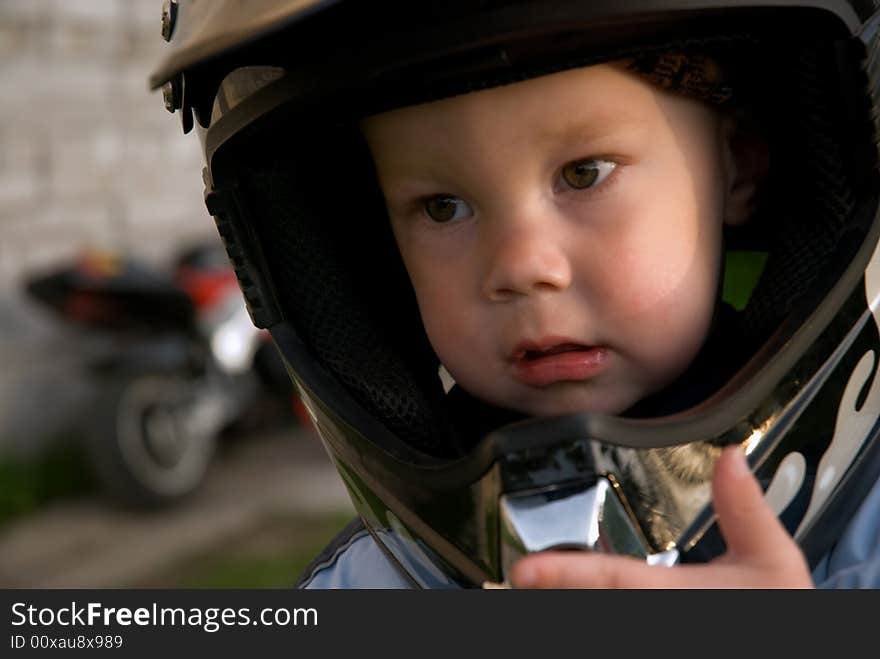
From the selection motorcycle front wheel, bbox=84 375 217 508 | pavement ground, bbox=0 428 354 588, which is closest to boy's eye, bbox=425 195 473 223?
pavement ground, bbox=0 428 354 588

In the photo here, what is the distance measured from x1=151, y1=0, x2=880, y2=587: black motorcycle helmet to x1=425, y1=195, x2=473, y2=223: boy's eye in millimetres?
78

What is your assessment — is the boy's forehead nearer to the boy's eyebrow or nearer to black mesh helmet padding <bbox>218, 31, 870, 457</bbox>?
the boy's eyebrow

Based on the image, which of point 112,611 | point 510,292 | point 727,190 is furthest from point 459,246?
point 112,611

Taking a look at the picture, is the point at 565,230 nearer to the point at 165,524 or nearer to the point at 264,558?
the point at 264,558

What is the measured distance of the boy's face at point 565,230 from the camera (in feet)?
2.87

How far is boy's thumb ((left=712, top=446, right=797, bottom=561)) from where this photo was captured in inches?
29.1

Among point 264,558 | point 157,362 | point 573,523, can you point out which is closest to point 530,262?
point 573,523

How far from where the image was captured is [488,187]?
2.90 feet

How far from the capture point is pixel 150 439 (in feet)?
10.7

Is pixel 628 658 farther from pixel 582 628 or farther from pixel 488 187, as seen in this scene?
pixel 488 187

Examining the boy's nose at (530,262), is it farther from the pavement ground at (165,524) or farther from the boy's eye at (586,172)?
the pavement ground at (165,524)

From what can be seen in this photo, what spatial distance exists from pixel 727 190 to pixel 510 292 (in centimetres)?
24

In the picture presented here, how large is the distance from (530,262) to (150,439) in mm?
2553

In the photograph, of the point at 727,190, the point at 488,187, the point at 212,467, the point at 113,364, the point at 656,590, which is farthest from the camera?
the point at 212,467
